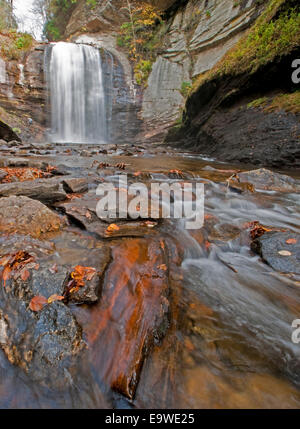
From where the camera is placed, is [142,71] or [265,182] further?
[142,71]

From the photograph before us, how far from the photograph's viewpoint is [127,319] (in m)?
1.23

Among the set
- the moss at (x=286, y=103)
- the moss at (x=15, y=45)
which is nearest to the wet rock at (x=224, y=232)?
the moss at (x=286, y=103)

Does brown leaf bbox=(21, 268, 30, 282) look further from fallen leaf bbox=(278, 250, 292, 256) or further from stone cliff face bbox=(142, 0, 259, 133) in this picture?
stone cliff face bbox=(142, 0, 259, 133)

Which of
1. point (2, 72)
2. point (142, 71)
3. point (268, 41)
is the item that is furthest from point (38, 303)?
point (142, 71)

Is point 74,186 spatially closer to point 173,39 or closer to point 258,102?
point 258,102

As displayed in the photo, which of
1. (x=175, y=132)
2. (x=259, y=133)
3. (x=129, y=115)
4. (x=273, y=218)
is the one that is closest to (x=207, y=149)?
(x=259, y=133)

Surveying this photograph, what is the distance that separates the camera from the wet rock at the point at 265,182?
4066 millimetres

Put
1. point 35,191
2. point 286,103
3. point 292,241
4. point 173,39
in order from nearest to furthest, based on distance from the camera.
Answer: point 292,241 < point 35,191 < point 286,103 < point 173,39

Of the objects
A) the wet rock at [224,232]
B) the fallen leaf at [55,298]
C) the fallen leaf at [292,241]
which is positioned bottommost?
the fallen leaf at [55,298]

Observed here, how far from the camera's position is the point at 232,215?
3080 mm

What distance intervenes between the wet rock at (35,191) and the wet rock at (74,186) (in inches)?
12.5

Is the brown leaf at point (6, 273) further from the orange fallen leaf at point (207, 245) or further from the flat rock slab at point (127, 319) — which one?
the orange fallen leaf at point (207, 245)

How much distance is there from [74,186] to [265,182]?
3.62 meters

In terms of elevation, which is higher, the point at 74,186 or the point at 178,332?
the point at 74,186
